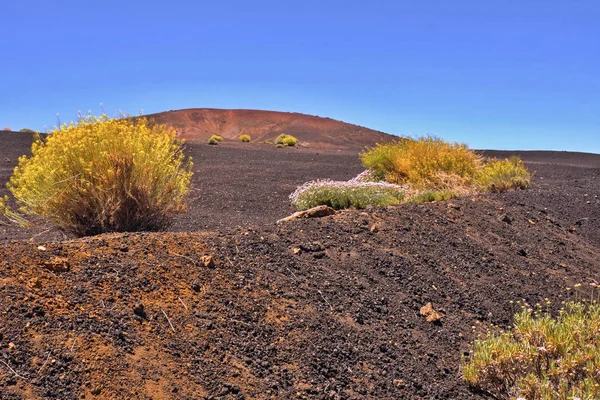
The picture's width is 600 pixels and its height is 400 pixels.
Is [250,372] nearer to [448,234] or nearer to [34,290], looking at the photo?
[34,290]

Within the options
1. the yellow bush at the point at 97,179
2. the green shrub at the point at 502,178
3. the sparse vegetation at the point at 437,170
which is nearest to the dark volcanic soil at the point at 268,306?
the yellow bush at the point at 97,179

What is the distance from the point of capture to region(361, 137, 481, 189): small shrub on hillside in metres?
12.5

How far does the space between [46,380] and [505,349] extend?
2828 mm

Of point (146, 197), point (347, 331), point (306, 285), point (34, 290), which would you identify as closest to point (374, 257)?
point (306, 285)

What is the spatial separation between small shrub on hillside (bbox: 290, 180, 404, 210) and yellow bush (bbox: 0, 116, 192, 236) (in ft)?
13.6

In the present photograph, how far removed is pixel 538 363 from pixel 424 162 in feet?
29.7

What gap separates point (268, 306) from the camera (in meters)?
4.50

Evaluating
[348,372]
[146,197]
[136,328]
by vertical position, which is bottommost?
[348,372]

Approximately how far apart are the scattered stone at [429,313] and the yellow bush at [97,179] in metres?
3.18

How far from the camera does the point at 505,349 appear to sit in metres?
3.99

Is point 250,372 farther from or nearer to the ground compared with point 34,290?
nearer to the ground

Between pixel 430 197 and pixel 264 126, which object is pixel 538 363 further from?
pixel 264 126

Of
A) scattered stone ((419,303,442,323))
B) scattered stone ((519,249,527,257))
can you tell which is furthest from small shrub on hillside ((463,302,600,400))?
scattered stone ((519,249,527,257))

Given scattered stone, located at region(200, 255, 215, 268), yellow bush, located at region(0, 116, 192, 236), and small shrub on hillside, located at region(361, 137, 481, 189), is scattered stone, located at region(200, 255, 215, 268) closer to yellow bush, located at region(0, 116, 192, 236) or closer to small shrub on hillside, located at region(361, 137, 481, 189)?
yellow bush, located at region(0, 116, 192, 236)
